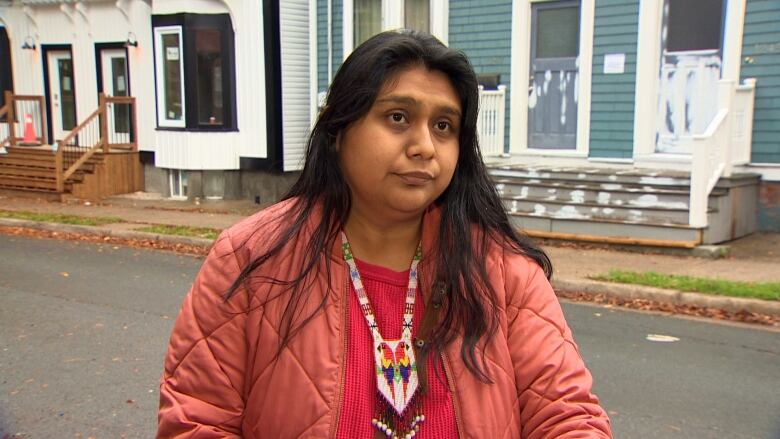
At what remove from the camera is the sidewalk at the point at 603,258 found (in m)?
7.79

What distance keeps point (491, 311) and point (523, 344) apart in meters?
0.10

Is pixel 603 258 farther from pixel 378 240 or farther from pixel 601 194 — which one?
pixel 378 240

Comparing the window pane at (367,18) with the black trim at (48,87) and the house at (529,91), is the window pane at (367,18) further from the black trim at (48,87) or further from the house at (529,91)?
the black trim at (48,87)

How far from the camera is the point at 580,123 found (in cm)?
1257

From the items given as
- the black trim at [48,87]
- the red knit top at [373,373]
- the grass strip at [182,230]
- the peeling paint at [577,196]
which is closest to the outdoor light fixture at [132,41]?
the black trim at [48,87]

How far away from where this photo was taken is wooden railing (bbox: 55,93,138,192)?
1678cm

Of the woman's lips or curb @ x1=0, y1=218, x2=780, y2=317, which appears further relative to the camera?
curb @ x1=0, y1=218, x2=780, y2=317

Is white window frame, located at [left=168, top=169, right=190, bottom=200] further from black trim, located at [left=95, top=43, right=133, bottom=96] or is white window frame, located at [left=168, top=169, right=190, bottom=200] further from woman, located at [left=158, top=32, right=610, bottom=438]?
woman, located at [left=158, top=32, right=610, bottom=438]

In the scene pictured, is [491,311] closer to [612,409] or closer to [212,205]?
[612,409]

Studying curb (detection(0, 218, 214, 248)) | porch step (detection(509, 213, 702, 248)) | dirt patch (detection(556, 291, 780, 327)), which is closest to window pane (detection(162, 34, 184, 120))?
curb (detection(0, 218, 214, 248))

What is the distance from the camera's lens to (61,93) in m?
19.6

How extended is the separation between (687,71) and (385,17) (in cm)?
593

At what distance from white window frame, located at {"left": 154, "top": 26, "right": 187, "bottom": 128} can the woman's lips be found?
15.7 meters

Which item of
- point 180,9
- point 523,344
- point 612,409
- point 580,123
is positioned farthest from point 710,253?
point 180,9
